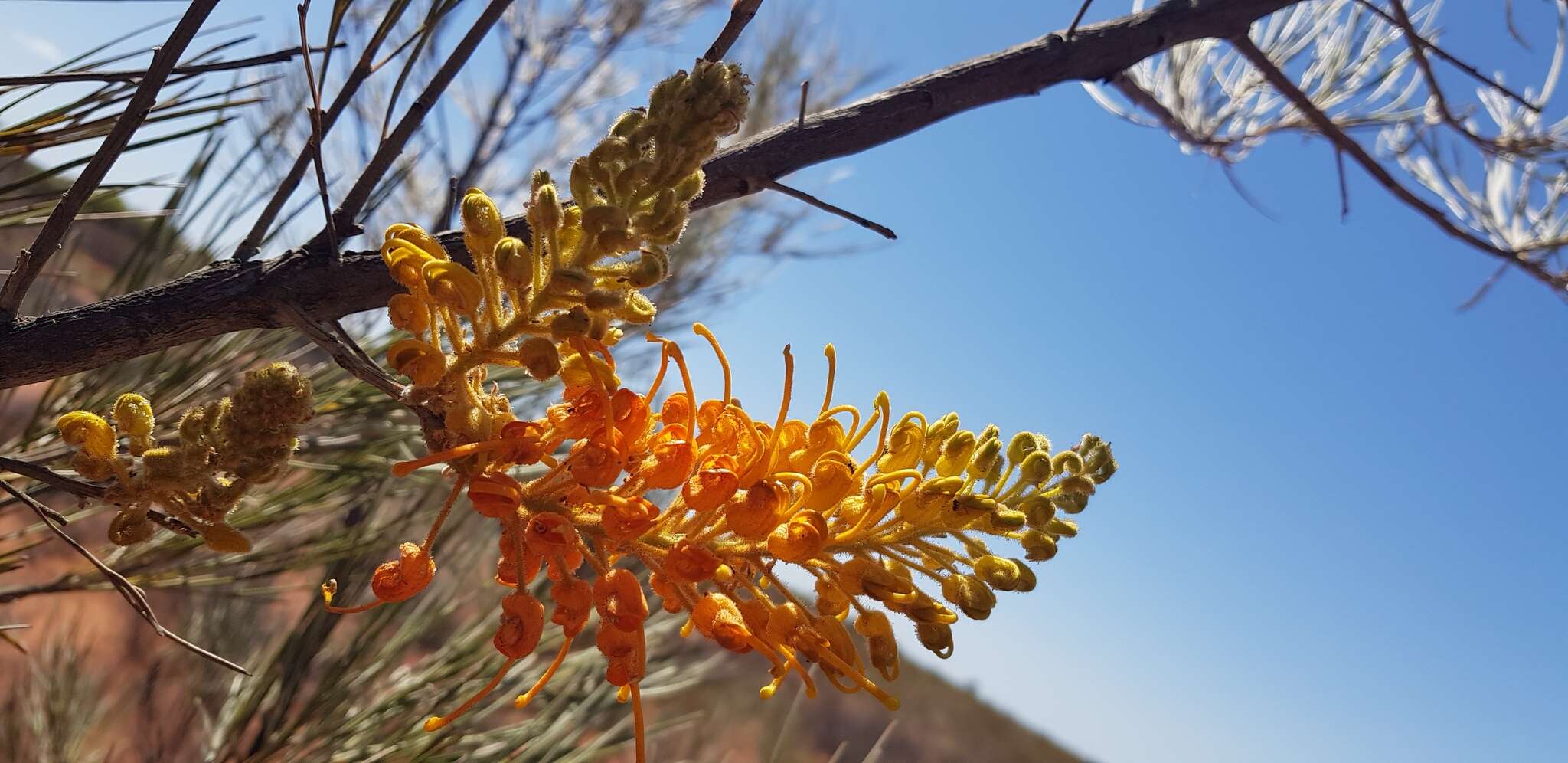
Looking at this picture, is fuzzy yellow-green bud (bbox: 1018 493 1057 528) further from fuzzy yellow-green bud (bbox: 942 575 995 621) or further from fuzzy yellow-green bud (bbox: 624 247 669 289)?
fuzzy yellow-green bud (bbox: 624 247 669 289)

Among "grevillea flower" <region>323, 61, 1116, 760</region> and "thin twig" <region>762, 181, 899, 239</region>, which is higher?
"thin twig" <region>762, 181, 899, 239</region>

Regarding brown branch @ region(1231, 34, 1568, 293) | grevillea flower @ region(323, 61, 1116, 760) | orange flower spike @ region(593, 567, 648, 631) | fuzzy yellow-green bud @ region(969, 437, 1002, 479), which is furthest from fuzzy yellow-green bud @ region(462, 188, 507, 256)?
brown branch @ region(1231, 34, 1568, 293)

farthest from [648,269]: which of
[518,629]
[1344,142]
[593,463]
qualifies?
[1344,142]

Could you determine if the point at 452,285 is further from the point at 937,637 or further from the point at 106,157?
the point at 937,637

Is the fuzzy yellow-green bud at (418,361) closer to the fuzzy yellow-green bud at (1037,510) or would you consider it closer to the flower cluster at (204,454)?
the flower cluster at (204,454)

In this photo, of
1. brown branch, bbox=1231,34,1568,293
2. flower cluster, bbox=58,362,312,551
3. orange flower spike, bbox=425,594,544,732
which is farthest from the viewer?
brown branch, bbox=1231,34,1568,293

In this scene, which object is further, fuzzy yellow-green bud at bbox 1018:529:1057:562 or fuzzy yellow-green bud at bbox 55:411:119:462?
fuzzy yellow-green bud at bbox 1018:529:1057:562

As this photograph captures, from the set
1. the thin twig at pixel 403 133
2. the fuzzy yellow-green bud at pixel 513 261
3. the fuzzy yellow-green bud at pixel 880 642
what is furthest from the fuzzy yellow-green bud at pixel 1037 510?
the thin twig at pixel 403 133

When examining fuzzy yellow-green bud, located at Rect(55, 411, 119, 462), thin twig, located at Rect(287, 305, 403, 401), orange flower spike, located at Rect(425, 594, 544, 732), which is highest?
thin twig, located at Rect(287, 305, 403, 401)
